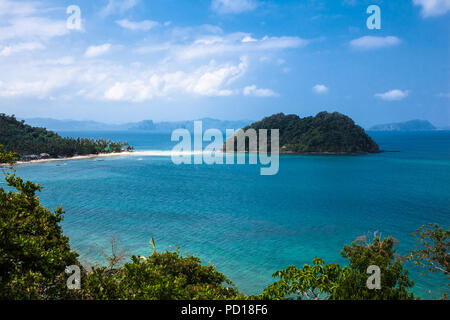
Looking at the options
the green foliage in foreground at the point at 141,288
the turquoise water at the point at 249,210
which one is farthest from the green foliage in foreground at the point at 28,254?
the turquoise water at the point at 249,210

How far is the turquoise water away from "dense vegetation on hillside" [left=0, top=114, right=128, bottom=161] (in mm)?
20917

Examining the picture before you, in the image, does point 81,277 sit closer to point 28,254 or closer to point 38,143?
point 28,254

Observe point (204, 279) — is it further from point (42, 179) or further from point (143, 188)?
point (42, 179)

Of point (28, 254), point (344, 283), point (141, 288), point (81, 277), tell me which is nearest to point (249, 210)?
point (344, 283)

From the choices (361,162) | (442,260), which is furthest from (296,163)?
(442,260)

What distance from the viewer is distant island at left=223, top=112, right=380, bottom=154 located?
89312mm

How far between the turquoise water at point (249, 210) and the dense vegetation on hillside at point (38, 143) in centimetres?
2092

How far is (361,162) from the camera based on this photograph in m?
69.6

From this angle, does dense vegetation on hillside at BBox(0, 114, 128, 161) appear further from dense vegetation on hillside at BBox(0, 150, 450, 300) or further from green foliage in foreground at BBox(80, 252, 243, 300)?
green foliage in foreground at BBox(80, 252, 243, 300)

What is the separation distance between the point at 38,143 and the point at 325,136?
74576 millimetres

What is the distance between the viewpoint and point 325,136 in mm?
91625

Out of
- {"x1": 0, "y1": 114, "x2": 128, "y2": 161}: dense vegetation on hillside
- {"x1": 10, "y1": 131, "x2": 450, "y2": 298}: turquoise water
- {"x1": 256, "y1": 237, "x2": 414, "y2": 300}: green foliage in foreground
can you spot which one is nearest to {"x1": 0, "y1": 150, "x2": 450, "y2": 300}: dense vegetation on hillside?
{"x1": 256, "y1": 237, "x2": 414, "y2": 300}: green foliage in foreground
